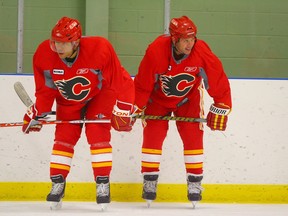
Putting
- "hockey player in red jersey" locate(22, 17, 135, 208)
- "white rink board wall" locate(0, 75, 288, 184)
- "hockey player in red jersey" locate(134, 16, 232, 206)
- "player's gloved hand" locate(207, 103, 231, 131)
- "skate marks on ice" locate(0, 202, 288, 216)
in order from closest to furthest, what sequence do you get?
"hockey player in red jersey" locate(22, 17, 135, 208), "skate marks on ice" locate(0, 202, 288, 216), "hockey player in red jersey" locate(134, 16, 232, 206), "player's gloved hand" locate(207, 103, 231, 131), "white rink board wall" locate(0, 75, 288, 184)

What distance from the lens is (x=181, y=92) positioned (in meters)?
4.25

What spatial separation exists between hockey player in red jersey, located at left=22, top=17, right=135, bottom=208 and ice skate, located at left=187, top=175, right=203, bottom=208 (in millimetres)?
535

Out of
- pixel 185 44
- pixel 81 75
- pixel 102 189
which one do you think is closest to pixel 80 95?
pixel 81 75

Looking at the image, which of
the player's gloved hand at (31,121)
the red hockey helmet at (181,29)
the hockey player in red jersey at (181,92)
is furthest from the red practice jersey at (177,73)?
the player's gloved hand at (31,121)

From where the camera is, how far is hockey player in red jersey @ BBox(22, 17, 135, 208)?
393 centimetres

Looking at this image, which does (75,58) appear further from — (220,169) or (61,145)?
(220,169)

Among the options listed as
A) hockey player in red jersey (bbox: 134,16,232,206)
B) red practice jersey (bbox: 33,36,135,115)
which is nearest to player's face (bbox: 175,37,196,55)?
hockey player in red jersey (bbox: 134,16,232,206)

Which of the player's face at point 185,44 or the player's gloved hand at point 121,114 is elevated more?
the player's face at point 185,44

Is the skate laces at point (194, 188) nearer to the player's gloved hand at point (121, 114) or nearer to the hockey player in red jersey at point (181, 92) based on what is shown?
the hockey player in red jersey at point (181, 92)

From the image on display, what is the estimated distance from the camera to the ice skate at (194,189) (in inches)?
169

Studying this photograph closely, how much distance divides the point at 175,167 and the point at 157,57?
0.84 m

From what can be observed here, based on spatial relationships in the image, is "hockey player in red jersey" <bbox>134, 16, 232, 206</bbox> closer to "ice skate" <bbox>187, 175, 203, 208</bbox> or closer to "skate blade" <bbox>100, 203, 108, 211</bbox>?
"ice skate" <bbox>187, 175, 203, 208</bbox>

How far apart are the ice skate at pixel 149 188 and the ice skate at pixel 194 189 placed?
196 millimetres

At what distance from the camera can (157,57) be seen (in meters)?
4.13
